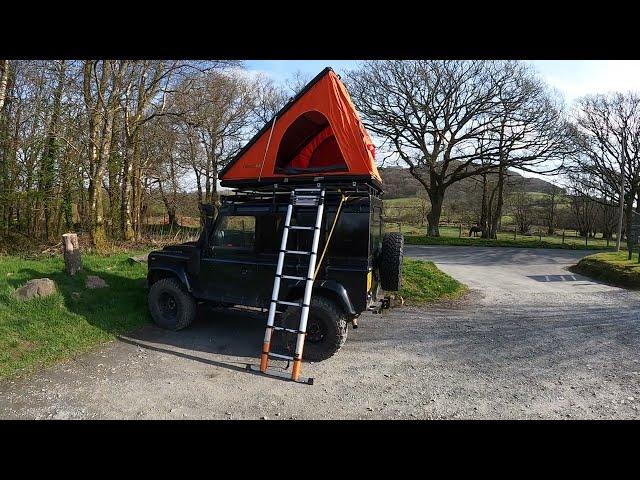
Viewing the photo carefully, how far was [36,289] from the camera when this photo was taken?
19.5 feet

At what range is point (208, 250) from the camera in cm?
570

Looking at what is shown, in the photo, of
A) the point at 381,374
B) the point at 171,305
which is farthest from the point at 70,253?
the point at 381,374

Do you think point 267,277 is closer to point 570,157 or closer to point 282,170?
point 282,170

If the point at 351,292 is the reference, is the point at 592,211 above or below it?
above

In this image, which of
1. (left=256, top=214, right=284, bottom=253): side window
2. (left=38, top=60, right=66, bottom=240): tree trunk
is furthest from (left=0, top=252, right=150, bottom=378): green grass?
(left=38, top=60, right=66, bottom=240): tree trunk

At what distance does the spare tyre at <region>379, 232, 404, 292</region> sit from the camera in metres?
5.33

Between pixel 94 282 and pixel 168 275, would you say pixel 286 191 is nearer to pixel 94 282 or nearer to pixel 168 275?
pixel 168 275

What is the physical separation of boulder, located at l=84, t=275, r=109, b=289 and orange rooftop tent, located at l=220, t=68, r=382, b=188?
3243 mm

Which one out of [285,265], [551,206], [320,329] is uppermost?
[551,206]

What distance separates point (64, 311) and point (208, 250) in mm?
2366

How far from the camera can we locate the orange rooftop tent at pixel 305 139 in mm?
5121

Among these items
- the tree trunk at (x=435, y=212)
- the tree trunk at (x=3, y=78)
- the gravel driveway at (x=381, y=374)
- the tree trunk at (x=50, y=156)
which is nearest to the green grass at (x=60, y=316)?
the gravel driveway at (x=381, y=374)

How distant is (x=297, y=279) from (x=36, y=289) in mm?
4311

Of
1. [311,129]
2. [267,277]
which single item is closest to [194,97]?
[311,129]
